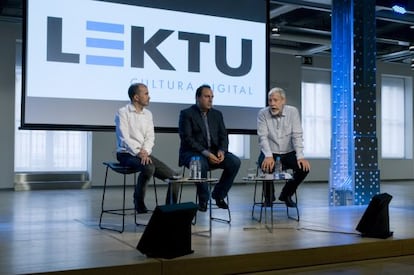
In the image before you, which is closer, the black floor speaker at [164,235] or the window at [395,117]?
the black floor speaker at [164,235]

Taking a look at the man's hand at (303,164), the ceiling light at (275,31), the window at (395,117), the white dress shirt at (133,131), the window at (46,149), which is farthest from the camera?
the window at (395,117)

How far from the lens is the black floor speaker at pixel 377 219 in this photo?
341cm

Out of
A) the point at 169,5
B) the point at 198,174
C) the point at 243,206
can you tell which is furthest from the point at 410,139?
the point at 198,174

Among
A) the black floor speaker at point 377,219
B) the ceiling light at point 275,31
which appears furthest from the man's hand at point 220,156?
the ceiling light at point 275,31

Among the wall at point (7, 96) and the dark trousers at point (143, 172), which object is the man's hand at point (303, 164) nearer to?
the dark trousers at point (143, 172)

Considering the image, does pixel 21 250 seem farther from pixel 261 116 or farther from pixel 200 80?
pixel 200 80

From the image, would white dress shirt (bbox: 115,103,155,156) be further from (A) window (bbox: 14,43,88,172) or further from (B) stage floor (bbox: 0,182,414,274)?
(A) window (bbox: 14,43,88,172)

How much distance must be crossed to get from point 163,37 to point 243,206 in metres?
1.99

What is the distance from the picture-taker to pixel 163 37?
521cm

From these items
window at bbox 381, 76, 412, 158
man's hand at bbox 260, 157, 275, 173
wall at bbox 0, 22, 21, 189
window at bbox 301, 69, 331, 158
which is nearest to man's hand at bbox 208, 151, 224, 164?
man's hand at bbox 260, 157, 275, 173

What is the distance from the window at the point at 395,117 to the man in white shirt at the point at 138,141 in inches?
372

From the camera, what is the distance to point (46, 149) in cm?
900

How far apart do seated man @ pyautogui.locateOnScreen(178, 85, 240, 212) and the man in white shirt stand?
0.34 metres

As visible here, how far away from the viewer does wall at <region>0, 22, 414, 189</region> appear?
8.51 metres
